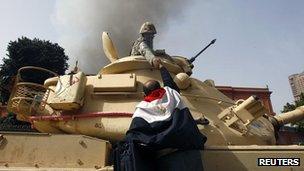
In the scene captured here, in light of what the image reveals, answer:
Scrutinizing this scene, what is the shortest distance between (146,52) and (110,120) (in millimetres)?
1263

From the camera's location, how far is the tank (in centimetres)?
493

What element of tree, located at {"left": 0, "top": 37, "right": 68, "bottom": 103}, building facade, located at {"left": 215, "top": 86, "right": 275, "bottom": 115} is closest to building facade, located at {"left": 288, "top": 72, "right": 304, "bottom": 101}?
building facade, located at {"left": 215, "top": 86, "right": 275, "bottom": 115}

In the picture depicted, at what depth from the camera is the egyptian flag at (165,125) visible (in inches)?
166

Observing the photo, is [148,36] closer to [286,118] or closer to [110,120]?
[110,120]

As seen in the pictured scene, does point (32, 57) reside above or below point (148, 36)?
above

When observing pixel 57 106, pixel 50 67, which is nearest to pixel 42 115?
pixel 57 106

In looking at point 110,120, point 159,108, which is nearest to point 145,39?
point 110,120

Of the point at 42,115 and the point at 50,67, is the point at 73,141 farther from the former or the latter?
the point at 50,67

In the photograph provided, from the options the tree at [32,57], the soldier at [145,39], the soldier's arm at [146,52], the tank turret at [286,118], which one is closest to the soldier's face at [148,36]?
the soldier at [145,39]

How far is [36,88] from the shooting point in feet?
23.7

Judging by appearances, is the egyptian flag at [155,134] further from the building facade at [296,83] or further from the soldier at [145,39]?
the building facade at [296,83]

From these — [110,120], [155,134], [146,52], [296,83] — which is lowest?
[155,134]

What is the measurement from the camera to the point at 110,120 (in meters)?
5.95

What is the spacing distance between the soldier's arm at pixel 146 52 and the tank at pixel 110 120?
10cm
